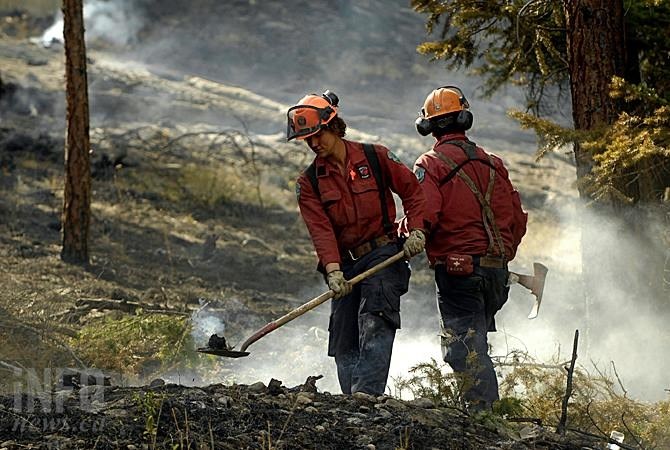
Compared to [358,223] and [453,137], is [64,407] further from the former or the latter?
[453,137]

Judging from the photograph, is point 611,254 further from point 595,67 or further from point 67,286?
point 67,286

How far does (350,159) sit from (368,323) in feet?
3.25

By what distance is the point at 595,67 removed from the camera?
25.8ft

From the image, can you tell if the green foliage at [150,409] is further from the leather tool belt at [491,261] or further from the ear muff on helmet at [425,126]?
the ear muff on helmet at [425,126]

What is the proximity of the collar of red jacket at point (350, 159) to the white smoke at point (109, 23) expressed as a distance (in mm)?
28920

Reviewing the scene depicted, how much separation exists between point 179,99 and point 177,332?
1882 cm

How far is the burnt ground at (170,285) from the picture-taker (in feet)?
16.1

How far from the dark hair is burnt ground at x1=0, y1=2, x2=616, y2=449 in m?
1.55

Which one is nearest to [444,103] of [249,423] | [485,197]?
[485,197]

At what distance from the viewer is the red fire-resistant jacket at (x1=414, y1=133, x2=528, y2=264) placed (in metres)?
6.43

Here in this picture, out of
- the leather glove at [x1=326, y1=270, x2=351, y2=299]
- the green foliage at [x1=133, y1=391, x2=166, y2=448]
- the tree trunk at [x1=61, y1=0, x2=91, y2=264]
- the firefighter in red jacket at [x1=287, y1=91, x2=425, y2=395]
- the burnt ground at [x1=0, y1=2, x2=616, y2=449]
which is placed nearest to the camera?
the green foliage at [x1=133, y1=391, x2=166, y2=448]

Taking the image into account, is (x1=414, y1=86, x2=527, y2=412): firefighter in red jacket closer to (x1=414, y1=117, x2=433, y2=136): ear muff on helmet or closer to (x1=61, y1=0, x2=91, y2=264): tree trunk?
(x1=414, y1=117, x2=433, y2=136): ear muff on helmet

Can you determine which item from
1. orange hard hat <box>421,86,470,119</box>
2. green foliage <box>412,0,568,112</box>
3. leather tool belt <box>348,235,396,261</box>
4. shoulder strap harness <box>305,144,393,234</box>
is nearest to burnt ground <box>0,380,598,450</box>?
leather tool belt <box>348,235,396,261</box>

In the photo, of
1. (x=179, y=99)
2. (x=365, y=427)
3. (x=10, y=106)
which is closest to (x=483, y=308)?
(x=365, y=427)
